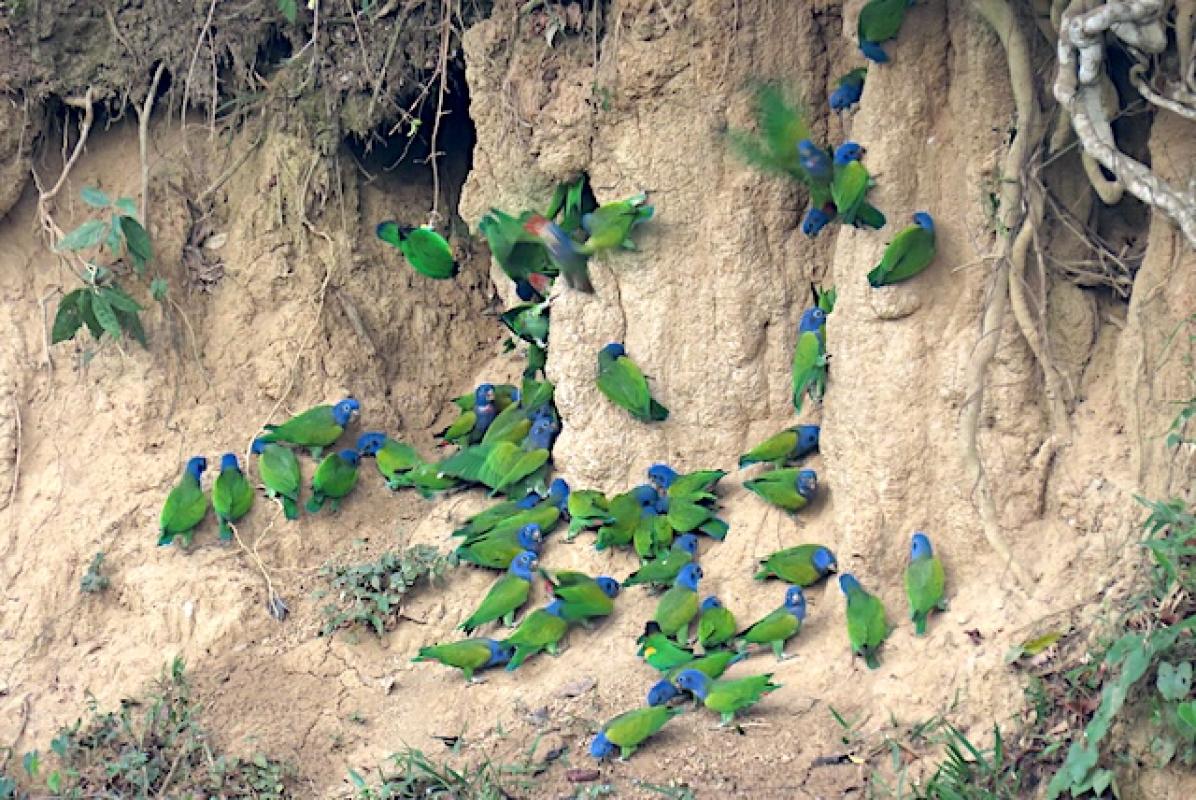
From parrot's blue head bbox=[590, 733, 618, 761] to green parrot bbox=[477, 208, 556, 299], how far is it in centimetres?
195

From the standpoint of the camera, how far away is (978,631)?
16.0ft

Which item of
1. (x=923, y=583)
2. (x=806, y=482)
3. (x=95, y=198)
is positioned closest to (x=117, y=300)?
(x=95, y=198)

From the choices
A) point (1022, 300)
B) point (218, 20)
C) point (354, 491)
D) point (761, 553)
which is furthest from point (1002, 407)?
point (218, 20)

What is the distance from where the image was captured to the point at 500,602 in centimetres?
573

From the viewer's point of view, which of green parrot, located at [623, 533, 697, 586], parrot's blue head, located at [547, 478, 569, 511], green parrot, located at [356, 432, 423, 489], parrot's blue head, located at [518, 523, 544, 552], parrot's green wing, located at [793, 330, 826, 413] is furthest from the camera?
green parrot, located at [356, 432, 423, 489]

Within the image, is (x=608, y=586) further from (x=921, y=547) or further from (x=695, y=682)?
(x=921, y=547)

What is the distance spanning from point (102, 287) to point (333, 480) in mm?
1232

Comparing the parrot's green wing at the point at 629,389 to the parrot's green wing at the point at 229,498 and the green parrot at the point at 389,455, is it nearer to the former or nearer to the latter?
the green parrot at the point at 389,455

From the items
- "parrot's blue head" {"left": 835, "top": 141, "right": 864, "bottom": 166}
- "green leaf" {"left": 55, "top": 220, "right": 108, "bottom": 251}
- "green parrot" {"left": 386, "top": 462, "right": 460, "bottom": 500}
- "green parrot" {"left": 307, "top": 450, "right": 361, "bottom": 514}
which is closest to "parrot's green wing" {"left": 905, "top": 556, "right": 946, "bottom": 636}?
"parrot's blue head" {"left": 835, "top": 141, "right": 864, "bottom": 166}

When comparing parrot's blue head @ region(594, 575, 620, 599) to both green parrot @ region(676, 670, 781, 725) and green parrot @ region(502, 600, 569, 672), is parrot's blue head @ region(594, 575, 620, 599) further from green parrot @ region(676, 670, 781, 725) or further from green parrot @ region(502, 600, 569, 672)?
green parrot @ region(676, 670, 781, 725)

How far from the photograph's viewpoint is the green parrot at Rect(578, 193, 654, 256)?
5863 millimetres

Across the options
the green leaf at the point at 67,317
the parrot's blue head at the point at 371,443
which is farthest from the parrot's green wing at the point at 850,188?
the green leaf at the point at 67,317

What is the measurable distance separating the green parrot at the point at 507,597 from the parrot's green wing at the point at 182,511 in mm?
1208

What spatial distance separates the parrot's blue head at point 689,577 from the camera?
18.1 feet
